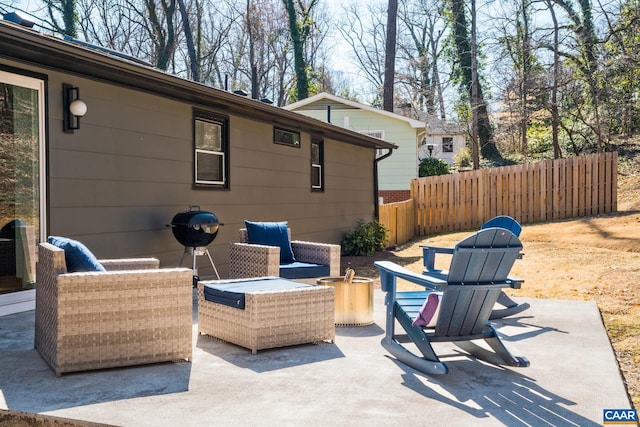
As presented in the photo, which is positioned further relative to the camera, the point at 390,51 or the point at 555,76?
the point at 390,51

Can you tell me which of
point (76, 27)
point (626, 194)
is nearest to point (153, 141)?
point (626, 194)

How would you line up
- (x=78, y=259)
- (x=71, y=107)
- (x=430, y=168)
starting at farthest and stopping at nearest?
(x=430, y=168) < (x=71, y=107) < (x=78, y=259)

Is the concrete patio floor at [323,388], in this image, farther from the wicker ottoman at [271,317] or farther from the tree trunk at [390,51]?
the tree trunk at [390,51]

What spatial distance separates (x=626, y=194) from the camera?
1560 cm

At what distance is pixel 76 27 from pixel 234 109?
14546mm

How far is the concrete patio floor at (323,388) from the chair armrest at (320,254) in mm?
1793

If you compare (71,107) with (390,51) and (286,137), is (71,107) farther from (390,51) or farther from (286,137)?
(390,51)

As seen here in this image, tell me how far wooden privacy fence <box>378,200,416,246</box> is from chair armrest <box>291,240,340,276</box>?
6657 millimetres

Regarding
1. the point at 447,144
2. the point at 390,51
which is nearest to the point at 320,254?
the point at 390,51

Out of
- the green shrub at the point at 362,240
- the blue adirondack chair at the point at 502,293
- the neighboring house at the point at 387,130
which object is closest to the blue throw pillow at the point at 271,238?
the blue adirondack chair at the point at 502,293

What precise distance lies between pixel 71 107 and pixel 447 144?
993 inches

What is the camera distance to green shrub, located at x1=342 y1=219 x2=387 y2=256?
11.3 meters

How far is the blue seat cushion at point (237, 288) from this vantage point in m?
3.98

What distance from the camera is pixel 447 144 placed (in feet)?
94.9
